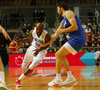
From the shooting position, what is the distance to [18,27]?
18.9 metres

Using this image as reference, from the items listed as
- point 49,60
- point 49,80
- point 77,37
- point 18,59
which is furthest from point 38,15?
point 77,37

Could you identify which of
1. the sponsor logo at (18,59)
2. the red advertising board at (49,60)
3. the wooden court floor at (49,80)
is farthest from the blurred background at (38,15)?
the wooden court floor at (49,80)

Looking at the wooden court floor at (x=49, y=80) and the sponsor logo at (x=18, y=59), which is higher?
the wooden court floor at (x=49, y=80)

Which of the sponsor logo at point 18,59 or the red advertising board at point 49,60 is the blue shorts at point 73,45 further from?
the sponsor logo at point 18,59

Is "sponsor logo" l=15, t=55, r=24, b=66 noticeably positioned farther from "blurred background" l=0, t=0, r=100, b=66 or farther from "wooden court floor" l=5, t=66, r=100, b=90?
"wooden court floor" l=5, t=66, r=100, b=90

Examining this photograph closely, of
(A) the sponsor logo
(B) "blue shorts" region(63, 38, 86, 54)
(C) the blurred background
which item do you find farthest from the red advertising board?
(B) "blue shorts" region(63, 38, 86, 54)

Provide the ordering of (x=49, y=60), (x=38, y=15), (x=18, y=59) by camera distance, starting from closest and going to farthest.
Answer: (x=49, y=60)
(x=18, y=59)
(x=38, y=15)

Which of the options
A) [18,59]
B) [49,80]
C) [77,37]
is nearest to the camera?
[77,37]

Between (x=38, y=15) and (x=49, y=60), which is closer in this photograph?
(x=49, y=60)

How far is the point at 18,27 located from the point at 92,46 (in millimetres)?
7256

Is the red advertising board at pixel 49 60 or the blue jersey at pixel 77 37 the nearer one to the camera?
the blue jersey at pixel 77 37

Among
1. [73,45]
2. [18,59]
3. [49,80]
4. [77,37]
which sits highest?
[77,37]

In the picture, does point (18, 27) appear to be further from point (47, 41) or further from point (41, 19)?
point (47, 41)

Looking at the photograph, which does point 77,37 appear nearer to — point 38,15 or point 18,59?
point 18,59
